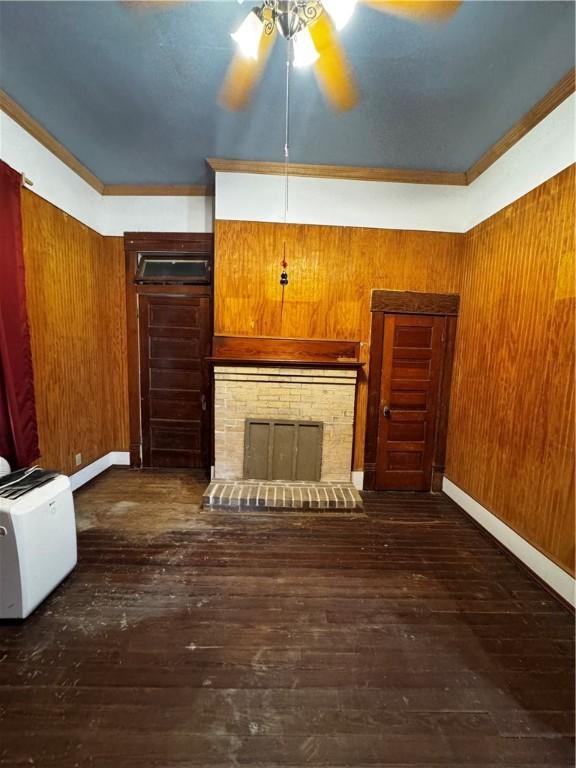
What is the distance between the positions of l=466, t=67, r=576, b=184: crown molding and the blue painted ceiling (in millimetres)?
51

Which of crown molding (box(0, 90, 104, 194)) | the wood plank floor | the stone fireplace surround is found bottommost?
the wood plank floor

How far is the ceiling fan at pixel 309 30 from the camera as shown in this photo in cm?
139

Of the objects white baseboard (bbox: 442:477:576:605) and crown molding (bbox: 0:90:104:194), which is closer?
white baseboard (bbox: 442:477:576:605)

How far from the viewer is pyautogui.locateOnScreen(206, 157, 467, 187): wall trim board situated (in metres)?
2.90

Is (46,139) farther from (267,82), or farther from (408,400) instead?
(408,400)

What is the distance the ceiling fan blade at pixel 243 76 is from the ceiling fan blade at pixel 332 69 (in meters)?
0.25

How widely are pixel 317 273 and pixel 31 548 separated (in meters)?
2.96

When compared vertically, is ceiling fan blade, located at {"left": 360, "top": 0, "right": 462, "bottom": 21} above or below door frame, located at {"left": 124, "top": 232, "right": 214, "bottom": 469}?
above

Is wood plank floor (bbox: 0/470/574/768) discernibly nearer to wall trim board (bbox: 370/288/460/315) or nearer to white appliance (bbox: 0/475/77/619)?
white appliance (bbox: 0/475/77/619)

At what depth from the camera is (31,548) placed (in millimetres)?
1614

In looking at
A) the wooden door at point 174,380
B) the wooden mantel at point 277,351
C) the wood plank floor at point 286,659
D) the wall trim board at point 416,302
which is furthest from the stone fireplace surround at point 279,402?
the wood plank floor at point 286,659

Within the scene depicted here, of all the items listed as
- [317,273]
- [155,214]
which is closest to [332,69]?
[317,273]

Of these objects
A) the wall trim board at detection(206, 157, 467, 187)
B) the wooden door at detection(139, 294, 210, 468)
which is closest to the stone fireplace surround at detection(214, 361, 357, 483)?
the wooden door at detection(139, 294, 210, 468)

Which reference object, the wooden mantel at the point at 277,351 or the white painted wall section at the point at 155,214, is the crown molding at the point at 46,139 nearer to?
the white painted wall section at the point at 155,214
